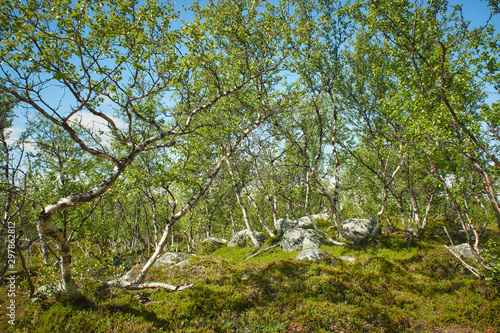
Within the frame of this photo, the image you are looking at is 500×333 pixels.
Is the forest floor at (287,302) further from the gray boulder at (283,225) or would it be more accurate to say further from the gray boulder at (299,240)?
the gray boulder at (283,225)

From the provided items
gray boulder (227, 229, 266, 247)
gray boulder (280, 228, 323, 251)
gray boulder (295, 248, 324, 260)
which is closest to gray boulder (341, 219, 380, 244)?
gray boulder (280, 228, 323, 251)

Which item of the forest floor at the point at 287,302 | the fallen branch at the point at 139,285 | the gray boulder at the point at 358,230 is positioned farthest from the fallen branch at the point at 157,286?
the gray boulder at the point at 358,230

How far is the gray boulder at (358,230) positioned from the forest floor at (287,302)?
4.12 meters

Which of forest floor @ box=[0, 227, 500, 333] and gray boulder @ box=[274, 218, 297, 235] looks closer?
forest floor @ box=[0, 227, 500, 333]

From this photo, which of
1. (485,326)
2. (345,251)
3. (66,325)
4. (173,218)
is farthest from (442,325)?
(66,325)

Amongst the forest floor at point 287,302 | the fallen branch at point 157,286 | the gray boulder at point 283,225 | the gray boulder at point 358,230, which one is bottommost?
the forest floor at point 287,302

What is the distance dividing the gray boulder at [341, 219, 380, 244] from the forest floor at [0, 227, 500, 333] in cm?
412

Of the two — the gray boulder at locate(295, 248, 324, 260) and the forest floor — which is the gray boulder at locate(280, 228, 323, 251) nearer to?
the gray boulder at locate(295, 248, 324, 260)

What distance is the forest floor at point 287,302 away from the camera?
8398mm

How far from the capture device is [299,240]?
18922 mm

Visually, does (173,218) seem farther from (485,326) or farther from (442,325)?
(485,326)

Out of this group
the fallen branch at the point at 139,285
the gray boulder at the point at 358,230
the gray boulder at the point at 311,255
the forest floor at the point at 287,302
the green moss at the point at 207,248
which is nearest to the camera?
the forest floor at the point at 287,302

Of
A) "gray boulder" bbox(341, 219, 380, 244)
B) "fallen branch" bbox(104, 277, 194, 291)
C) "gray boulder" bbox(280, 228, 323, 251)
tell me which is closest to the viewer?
"fallen branch" bbox(104, 277, 194, 291)

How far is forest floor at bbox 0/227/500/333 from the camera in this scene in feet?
27.6
